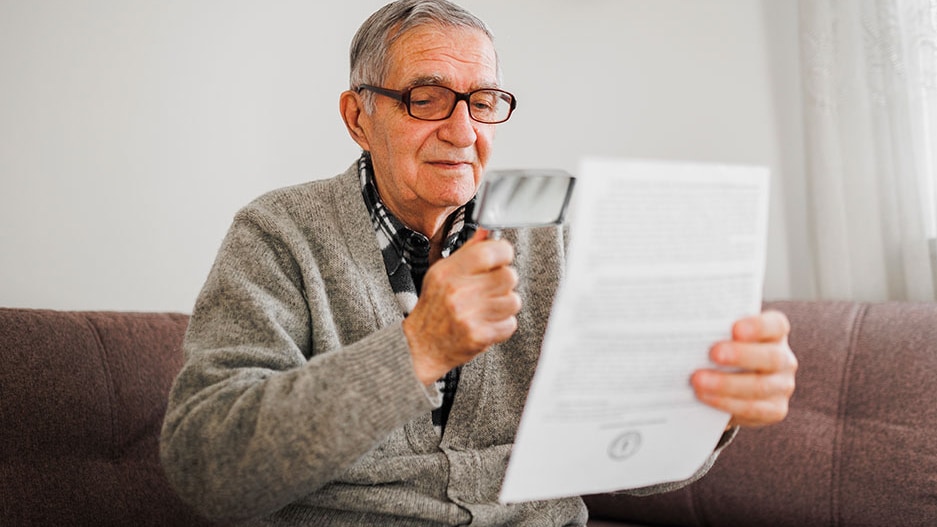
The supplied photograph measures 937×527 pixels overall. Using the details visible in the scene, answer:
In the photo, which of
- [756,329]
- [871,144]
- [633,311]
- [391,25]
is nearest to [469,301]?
[633,311]

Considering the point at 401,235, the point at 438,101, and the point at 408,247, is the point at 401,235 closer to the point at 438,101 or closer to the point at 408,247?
the point at 408,247

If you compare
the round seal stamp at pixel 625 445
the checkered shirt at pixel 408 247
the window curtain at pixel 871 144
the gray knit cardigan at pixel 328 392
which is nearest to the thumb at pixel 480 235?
the gray knit cardigan at pixel 328 392

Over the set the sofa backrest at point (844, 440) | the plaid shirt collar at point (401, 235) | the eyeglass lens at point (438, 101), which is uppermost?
the eyeglass lens at point (438, 101)

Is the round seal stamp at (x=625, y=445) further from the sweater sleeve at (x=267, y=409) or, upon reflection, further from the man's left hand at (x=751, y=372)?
the sweater sleeve at (x=267, y=409)

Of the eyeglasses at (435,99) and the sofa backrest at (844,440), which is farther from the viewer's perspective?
the sofa backrest at (844,440)

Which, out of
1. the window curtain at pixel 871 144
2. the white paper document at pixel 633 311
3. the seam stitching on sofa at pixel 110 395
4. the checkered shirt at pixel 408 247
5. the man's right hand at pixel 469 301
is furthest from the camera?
the window curtain at pixel 871 144

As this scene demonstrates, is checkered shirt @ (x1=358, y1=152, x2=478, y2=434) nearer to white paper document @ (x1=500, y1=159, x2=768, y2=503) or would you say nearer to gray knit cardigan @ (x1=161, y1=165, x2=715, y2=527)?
gray knit cardigan @ (x1=161, y1=165, x2=715, y2=527)

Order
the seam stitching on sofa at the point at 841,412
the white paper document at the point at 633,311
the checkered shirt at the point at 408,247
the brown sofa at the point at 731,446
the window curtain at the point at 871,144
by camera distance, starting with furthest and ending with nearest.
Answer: the window curtain at the point at 871,144, the seam stitching on sofa at the point at 841,412, the brown sofa at the point at 731,446, the checkered shirt at the point at 408,247, the white paper document at the point at 633,311

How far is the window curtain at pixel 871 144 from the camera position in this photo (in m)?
1.79

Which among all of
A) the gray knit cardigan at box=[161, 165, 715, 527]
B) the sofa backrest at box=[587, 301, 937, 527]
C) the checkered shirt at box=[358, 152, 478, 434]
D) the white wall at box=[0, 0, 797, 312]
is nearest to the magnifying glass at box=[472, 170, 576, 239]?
the gray knit cardigan at box=[161, 165, 715, 527]

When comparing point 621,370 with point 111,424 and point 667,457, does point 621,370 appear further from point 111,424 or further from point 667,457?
point 111,424

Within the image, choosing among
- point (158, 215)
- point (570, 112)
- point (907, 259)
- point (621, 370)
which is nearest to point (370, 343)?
point (621, 370)

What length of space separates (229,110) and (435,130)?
2.79 ft

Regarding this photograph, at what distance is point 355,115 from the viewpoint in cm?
137
